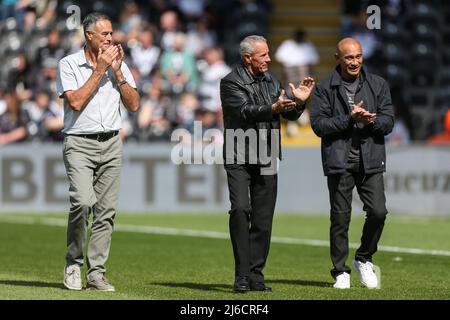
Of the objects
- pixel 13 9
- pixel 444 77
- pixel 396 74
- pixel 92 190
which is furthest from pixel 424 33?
pixel 92 190

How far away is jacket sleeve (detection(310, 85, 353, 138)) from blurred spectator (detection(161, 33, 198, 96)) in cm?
1303

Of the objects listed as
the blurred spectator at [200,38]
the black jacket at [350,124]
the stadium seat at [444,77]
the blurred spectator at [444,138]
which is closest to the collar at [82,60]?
the black jacket at [350,124]

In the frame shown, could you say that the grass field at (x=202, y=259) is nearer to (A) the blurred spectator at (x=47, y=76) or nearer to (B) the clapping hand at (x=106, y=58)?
(B) the clapping hand at (x=106, y=58)

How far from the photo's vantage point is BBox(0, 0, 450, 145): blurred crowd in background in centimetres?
2361

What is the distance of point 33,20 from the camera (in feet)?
82.5

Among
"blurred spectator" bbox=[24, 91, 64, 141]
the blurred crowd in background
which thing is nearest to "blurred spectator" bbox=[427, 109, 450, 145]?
the blurred crowd in background

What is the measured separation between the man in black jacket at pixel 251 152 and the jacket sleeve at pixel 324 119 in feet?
1.25

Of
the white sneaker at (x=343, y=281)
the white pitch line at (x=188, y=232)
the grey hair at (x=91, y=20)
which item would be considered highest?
the grey hair at (x=91, y=20)

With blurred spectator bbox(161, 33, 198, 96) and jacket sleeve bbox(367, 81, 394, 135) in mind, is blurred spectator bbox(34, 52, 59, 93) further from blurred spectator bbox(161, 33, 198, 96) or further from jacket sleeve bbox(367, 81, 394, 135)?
jacket sleeve bbox(367, 81, 394, 135)

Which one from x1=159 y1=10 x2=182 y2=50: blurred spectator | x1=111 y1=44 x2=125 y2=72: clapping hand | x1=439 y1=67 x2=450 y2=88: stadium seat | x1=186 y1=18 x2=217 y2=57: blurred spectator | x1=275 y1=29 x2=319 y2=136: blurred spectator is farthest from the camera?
x1=439 y1=67 x2=450 y2=88: stadium seat

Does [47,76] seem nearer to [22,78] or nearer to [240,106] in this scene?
[22,78]

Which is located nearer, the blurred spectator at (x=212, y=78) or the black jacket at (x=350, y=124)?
the black jacket at (x=350, y=124)

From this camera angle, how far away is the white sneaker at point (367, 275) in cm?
1132
